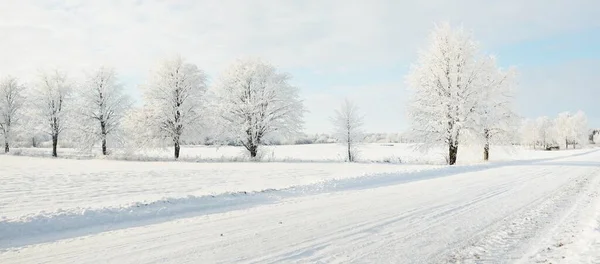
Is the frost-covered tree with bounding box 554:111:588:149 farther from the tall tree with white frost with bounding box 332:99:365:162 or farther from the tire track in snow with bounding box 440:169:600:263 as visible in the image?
the tire track in snow with bounding box 440:169:600:263

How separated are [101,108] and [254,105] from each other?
2130 centimetres

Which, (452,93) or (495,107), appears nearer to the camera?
(452,93)

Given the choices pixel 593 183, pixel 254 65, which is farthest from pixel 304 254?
pixel 254 65

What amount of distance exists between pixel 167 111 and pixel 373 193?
2899 cm

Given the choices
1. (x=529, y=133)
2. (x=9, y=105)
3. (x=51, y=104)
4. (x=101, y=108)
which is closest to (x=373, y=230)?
(x=101, y=108)

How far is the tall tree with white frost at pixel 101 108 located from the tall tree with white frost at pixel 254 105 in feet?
50.2

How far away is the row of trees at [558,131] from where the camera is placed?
10881 cm

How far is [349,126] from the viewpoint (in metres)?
44.2

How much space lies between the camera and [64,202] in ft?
35.1

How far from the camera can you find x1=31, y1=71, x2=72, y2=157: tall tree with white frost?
45.8 metres

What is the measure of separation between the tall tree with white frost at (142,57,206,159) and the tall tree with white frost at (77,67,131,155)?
8894 mm

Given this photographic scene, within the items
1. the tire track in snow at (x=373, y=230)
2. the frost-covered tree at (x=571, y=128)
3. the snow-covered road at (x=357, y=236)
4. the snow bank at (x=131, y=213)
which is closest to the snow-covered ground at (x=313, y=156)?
the snow bank at (x=131, y=213)

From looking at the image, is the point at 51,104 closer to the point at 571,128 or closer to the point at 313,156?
the point at 313,156

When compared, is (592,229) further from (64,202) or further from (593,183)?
(64,202)
